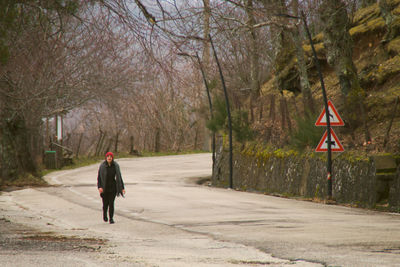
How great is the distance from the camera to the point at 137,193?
71.3 ft

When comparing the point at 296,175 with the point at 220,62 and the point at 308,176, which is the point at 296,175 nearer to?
the point at 308,176

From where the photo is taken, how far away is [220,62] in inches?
1057

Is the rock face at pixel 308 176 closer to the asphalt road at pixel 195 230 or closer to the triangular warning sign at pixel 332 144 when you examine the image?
the triangular warning sign at pixel 332 144

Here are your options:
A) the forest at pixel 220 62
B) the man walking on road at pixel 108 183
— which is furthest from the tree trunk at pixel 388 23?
the man walking on road at pixel 108 183

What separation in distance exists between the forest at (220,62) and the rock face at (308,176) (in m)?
0.79

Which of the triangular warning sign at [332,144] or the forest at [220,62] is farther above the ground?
the forest at [220,62]

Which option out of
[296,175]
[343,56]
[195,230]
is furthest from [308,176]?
[195,230]

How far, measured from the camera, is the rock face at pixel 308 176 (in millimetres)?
16906

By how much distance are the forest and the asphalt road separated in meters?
2.81

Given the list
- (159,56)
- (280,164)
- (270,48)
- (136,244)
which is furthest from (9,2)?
(270,48)

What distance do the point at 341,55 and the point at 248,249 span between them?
1405cm

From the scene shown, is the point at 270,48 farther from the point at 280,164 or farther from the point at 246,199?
the point at 246,199

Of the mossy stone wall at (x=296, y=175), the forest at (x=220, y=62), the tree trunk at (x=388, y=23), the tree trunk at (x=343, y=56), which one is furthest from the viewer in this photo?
the tree trunk at (x=388, y=23)

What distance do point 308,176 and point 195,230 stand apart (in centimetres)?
886
